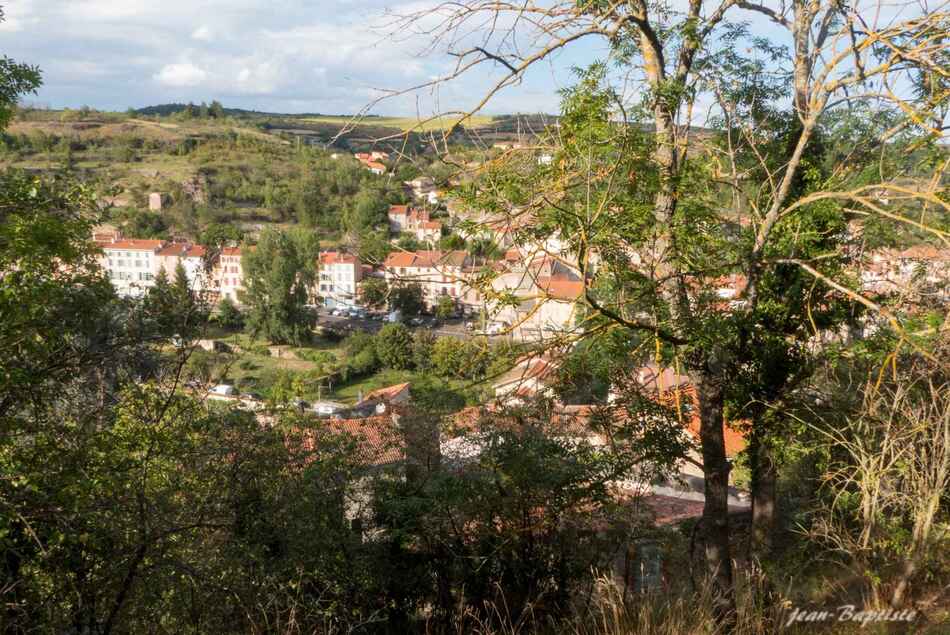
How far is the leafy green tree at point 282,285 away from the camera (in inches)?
1326

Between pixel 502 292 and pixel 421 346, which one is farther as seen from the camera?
pixel 421 346

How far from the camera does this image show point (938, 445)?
12.2ft

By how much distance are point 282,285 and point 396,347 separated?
358 inches

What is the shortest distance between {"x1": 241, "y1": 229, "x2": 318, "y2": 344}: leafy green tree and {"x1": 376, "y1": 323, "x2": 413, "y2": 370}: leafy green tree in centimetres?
564

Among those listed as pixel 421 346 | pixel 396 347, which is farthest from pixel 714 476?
pixel 396 347

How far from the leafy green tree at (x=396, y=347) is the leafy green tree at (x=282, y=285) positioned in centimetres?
564

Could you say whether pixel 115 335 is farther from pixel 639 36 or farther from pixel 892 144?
pixel 892 144

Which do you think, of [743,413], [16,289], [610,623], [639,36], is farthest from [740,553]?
[16,289]

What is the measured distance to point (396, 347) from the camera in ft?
98.0

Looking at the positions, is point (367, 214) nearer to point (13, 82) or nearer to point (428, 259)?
point (13, 82)

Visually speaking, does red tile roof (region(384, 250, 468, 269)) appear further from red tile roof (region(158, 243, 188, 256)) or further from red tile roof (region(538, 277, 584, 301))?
red tile roof (region(158, 243, 188, 256))

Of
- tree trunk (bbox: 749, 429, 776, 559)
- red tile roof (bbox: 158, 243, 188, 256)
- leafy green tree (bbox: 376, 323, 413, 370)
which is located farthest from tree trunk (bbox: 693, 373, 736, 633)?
red tile roof (bbox: 158, 243, 188, 256)

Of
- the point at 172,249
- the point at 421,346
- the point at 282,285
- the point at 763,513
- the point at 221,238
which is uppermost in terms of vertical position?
the point at 221,238

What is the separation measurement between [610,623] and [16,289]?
3098 mm
